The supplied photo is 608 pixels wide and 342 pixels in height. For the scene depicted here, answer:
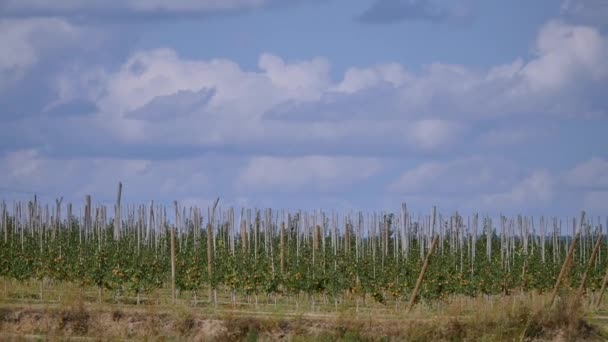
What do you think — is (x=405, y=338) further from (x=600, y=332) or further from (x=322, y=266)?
(x=322, y=266)

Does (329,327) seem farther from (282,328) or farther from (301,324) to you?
(282,328)

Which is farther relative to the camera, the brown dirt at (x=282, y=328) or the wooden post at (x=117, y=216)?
the wooden post at (x=117, y=216)

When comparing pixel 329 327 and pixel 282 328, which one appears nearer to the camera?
pixel 329 327

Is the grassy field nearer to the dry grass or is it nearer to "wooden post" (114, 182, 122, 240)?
the dry grass

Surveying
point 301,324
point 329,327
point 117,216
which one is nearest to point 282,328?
point 301,324

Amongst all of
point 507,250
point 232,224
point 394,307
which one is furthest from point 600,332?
point 232,224

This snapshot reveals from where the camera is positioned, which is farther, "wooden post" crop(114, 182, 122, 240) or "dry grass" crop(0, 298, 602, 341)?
"wooden post" crop(114, 182, 122, 240)

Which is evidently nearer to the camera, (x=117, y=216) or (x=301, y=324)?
(x=301, y=324)

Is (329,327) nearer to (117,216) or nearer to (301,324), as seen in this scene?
(301,324)

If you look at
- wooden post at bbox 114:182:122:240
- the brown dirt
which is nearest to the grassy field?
the brown dirt

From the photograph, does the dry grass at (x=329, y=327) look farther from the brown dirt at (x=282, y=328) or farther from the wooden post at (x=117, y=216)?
the wooden post at (x=117, y=216)

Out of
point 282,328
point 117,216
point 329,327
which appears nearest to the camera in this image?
point 329,327

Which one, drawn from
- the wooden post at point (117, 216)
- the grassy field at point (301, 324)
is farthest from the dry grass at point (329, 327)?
the wooden post at point (117, 216)

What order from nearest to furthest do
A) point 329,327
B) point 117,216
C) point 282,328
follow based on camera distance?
point 329,327
point 282,328
point 117,216
